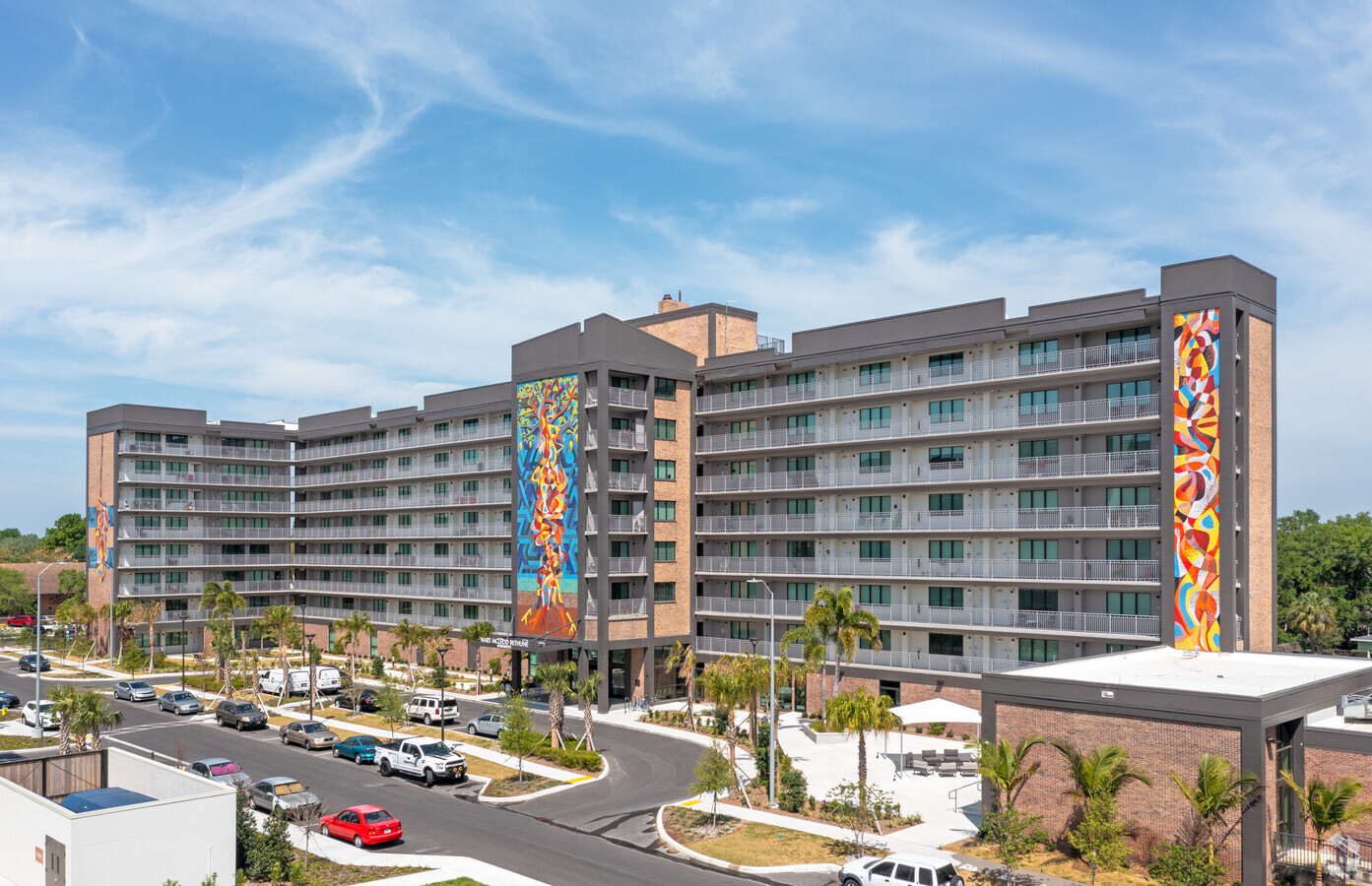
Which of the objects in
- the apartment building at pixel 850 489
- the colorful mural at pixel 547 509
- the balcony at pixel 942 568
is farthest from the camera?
the colorful mural at pixel 547 509

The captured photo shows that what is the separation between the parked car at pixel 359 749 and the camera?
53031 millimetres

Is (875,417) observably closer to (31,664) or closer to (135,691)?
(135,691)

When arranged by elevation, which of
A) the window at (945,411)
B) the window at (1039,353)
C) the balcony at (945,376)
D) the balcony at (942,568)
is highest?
the window at (1039,353)

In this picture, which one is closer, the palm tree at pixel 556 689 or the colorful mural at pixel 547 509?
the palm tree at pixel 556 689

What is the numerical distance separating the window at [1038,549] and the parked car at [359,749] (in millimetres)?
36237

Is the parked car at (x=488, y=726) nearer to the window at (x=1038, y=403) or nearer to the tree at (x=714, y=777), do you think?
the tree at (x=714, y=777)

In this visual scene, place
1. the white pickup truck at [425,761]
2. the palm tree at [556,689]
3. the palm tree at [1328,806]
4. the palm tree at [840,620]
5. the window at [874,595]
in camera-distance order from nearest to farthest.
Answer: the palm tree at [1328,806] → the white pickup truck at [425,761] → the palm tree at [840,620] → the palm tree at [556,689] → the window at [874,595]

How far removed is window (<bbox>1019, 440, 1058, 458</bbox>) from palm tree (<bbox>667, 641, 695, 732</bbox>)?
72.9 ft

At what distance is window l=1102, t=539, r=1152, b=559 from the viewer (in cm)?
5406

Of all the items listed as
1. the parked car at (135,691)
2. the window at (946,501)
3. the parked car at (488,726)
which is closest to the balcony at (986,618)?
the window at (946,501)

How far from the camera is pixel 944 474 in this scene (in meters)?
62.4

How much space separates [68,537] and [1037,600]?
175066 millimetres

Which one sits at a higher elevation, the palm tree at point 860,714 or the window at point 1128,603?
the window at point 1128,603

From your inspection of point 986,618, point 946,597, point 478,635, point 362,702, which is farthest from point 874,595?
point 362,702
